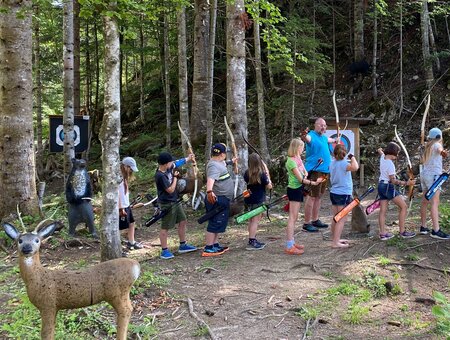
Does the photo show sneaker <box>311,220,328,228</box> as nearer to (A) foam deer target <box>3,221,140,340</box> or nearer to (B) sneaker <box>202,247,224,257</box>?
(B) sneaker <box>202,247,224,257</box>

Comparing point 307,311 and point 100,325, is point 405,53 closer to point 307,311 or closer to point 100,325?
point 307,311

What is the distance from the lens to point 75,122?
1073cm

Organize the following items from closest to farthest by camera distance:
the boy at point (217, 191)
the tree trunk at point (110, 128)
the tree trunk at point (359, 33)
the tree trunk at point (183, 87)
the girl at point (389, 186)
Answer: the tree trunk at point (110, 128)
the boy at point (217, 191)
the girl at point (389, 186)
the tree trunk at point (183, 87)
the tree trunk at point (359, 33)

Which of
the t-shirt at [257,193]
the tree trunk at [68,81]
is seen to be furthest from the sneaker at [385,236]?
the tree trunk at [68,81]

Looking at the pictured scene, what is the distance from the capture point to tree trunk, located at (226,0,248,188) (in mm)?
9172

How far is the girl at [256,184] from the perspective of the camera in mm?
7050

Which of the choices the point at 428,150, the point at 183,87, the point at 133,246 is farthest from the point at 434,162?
the point at 183,87

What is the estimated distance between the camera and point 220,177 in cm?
688

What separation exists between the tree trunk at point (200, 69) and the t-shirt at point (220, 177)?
8.26 meters

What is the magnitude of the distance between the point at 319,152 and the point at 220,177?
2202 mm

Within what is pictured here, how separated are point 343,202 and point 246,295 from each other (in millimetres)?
2615

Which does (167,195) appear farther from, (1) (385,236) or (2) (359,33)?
(2) (359,33)

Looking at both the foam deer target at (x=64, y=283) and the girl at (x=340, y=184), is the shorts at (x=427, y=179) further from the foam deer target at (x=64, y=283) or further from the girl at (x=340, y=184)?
the foam deer target at (x=64, y=283)

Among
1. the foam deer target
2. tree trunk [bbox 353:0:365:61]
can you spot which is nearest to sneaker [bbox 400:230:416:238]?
the foam deer target
